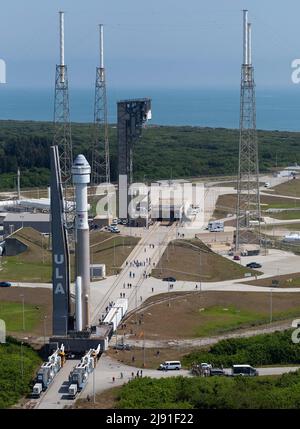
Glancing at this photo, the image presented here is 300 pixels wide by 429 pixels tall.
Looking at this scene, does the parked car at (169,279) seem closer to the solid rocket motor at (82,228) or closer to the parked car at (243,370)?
the solid rocket motor at (82,228)

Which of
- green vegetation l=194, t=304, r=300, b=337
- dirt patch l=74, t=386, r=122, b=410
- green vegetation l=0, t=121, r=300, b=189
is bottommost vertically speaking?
dirt patch l=74, t=386, r=122, b=410

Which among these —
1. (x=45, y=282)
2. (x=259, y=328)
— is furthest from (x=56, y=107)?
(x=259, y=328)

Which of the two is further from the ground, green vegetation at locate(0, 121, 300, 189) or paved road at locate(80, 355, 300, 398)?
green vegetation at locate(0, 121, 300, 189)

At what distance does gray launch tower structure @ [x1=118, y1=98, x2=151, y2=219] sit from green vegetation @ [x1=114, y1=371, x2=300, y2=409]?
30.6 meters

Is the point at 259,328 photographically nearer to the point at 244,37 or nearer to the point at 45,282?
the point at 45,282

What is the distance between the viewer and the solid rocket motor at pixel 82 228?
35.8 m

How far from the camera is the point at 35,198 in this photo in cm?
7375

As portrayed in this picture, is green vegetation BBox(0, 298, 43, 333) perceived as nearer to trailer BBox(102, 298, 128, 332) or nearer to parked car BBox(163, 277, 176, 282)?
trailer BBox(102, 298, 128, 332)

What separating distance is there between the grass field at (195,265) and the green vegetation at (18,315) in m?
8.00

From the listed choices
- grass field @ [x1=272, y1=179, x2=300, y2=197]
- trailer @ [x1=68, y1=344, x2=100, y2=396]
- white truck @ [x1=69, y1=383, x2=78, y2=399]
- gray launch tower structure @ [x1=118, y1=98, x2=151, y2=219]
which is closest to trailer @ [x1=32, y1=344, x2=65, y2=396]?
trailer @ [x1=68, y1=344, x2=100, y2=396]

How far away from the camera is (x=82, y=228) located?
3616 cm

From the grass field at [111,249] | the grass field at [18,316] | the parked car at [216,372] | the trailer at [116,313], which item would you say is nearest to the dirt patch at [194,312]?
the trailer at [116,313]

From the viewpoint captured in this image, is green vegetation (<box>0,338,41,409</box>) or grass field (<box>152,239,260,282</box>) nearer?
green vegetation (<box>0,338,41,409</box>)

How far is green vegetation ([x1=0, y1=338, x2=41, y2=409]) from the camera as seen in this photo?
97.7 feet
